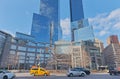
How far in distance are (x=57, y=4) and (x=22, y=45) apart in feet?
241

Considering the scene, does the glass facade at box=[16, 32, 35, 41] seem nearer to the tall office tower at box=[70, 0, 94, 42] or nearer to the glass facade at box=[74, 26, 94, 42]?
the glass facade at box=[74, 26, 94, 42]

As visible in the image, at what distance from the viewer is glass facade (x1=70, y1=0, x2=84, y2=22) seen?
155125 mm

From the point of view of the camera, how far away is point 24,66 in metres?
114

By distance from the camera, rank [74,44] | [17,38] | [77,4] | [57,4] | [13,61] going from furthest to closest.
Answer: [57,4] → [77,4] → [74,44] → [17,38] → [13,61]

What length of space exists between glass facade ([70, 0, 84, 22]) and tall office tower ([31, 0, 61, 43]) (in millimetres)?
18200

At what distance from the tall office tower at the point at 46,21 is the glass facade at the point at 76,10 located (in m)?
18.2

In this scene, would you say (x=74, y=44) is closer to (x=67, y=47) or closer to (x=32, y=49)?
(x=67, y=47)

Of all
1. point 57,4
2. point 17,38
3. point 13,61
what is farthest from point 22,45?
point 57,4

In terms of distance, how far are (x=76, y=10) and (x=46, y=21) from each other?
34.8m

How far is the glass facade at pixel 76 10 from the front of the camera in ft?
509

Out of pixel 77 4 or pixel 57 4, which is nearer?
pixel 77 4

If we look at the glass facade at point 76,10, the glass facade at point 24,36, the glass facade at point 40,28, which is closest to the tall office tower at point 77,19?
the glass facade at point 76,10

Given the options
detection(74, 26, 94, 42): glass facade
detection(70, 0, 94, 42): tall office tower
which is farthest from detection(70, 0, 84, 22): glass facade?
detection(74, 26, 94, 42): glass facade

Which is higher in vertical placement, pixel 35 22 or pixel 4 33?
pixel 35 22
